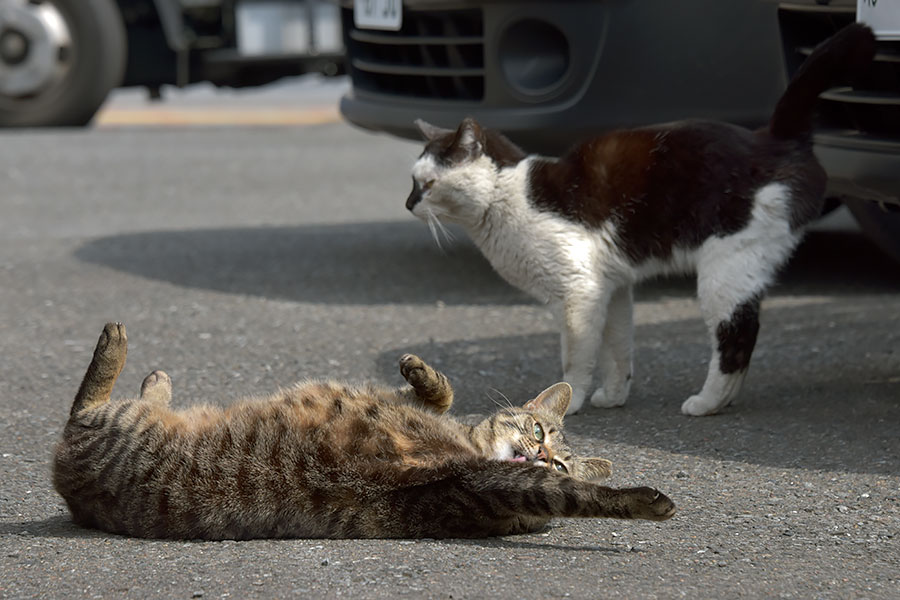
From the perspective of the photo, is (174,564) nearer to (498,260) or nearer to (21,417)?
(21,417)

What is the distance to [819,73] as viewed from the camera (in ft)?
13.9

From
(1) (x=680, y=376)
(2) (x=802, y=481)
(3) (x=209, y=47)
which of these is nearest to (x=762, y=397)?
(1) (x=680, y=376)

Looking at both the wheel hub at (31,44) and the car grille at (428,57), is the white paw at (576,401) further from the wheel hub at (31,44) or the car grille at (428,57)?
the wheel hub at (31,44)

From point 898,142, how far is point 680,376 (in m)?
1.18

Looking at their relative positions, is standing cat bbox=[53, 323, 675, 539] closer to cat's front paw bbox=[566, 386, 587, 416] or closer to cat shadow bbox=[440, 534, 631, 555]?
cat shadow bbox=[440, 534, 631, 555]

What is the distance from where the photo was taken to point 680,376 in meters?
5.00

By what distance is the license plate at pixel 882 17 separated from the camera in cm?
412

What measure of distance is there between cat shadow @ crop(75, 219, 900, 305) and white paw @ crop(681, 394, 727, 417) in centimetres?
182

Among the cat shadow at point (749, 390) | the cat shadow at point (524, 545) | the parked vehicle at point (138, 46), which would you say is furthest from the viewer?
the parked vehicle at point (138, 46)

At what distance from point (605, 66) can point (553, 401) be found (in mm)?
2134

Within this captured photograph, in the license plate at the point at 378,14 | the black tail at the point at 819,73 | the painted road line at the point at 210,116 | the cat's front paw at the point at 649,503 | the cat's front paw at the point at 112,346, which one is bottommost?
the painted road line at the point at 210,116

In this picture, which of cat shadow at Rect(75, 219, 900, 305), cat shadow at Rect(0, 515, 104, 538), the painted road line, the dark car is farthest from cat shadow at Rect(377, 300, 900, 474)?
the painted road line

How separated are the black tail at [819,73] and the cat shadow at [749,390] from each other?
36.6 inches

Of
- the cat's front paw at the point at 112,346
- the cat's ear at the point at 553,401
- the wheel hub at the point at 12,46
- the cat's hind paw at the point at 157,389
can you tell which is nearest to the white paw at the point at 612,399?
the cat's ear at the point at 553,401
